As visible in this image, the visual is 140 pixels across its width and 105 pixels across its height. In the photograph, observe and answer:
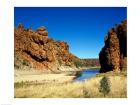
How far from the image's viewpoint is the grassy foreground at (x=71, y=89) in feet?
17.6

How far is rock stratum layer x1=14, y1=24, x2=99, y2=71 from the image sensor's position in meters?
5.48

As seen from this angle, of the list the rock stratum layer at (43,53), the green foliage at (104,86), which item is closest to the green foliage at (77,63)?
the rock stratum layer at (43,53)

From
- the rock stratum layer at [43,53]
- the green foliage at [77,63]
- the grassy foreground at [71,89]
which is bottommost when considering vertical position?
the grassy foreground at [71,89]

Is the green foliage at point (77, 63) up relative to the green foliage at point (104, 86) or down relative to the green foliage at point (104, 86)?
up

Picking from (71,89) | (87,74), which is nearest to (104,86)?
(87,74)

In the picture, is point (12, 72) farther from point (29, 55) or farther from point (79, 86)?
point (79, 86)

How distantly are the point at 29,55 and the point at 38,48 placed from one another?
6.1 inches

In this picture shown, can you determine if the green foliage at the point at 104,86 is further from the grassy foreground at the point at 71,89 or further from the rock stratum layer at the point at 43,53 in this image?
the rock stratum layer at the point at 43,53

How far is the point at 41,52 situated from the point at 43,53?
0.03 meters

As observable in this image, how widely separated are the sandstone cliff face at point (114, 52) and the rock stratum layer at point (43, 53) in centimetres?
34

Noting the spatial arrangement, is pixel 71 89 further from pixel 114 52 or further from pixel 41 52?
pixel 114 52

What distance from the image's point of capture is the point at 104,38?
542 cm

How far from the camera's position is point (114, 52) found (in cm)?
546
